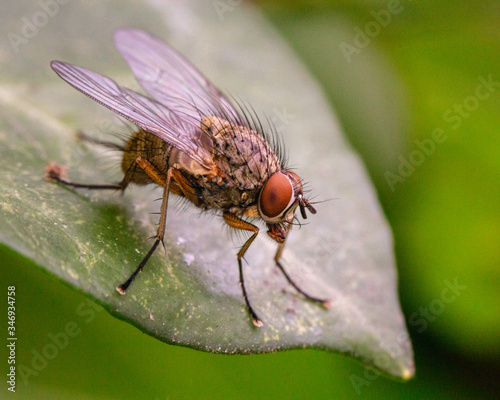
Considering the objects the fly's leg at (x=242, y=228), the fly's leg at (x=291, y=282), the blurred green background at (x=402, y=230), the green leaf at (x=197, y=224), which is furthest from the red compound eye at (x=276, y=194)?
the blurred green background at (x=402, y=230)

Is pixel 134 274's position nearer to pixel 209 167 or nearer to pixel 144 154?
pixel 209 167

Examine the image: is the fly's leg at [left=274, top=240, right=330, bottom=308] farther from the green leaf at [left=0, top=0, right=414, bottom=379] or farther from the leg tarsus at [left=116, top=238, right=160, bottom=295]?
the leg tarsus at [left=116, top=238, right=160, bottom=295]

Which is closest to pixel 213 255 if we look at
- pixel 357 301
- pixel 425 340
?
pixel 357 301

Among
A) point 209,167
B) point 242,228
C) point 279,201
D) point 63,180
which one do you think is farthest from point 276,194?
point 63,180

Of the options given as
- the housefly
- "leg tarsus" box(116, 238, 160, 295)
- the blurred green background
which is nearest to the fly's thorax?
the housefly

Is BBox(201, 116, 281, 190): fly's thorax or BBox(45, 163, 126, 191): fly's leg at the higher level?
BBox(201, 116, 281, 190): fly's thorax

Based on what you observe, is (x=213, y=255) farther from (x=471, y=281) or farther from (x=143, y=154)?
(x=471, y=281)

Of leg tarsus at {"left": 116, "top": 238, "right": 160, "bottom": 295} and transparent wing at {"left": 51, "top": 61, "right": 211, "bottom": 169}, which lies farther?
transparent wing at {"left": 51, "top": 61, "right": 211, "bottom": 169}
